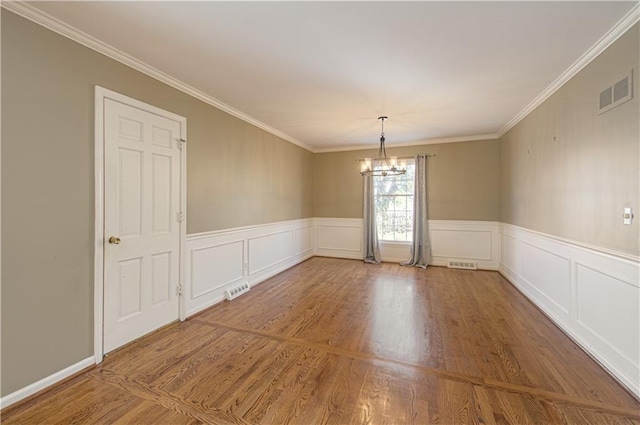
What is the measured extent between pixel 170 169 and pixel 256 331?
1971mm

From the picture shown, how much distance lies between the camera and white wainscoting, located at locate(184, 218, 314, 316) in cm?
327

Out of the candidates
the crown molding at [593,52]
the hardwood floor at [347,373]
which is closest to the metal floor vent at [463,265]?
the hardwood floor at [347,373]

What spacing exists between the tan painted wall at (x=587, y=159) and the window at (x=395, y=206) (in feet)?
7.73

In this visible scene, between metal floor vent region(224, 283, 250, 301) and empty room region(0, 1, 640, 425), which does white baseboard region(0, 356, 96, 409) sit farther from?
metal floor vent region(224, 283, 250, 301)

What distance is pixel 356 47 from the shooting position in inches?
91.0

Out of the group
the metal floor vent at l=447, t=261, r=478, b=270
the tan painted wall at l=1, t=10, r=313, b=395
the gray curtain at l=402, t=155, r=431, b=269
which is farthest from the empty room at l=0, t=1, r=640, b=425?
the gray curtain at l=402, t=155, r=431, b=269

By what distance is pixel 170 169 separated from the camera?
9.60 feet

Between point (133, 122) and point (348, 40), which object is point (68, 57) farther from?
point (348, 40)

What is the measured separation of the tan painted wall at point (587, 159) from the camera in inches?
78.5

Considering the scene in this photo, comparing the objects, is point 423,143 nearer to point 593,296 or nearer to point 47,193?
point 593,296

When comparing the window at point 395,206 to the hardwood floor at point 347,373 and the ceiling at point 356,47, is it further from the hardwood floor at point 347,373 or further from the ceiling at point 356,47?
the hardwood floor at point 347,373

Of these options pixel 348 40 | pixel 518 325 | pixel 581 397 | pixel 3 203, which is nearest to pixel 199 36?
pixel 348 40

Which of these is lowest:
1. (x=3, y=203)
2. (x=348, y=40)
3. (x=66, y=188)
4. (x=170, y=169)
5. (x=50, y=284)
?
(x=50, y=284)

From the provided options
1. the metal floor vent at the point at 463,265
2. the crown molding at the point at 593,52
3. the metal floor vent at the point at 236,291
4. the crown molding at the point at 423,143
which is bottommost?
the metal floor vent at the point at 236,291
